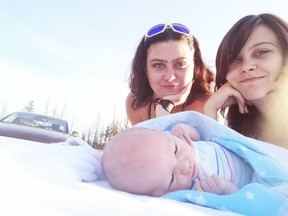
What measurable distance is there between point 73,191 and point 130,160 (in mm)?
446

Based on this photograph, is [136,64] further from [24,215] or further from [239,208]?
[24,215]

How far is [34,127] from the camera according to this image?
214 inches

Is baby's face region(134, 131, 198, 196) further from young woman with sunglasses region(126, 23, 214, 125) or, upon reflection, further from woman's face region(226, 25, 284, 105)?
young woman with sunglasses region(126, 23, 214, 125)

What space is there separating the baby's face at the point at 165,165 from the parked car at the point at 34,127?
3578 millimetres

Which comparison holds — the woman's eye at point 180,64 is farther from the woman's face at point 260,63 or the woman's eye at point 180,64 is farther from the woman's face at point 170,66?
the woman's face at point 260,63

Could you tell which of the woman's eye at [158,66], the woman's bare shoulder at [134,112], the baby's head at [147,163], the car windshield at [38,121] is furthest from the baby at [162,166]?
the car windshield at [38,121]

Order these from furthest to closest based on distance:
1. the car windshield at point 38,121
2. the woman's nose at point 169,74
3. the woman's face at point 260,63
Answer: the car windshield at point 38,121
the woman's nose at point 169,74
the woman's face at point 260,63

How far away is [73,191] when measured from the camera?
0.82m

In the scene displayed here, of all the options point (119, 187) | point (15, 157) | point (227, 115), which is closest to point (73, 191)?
point (15, 157)

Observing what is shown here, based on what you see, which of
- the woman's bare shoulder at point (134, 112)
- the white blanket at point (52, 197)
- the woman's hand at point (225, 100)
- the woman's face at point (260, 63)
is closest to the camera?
the white blanket at point (52, 197)

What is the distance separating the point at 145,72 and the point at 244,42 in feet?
5.02

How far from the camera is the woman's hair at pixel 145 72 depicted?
3.28 metres

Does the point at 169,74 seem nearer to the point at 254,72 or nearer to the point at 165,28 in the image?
the point at 165,28

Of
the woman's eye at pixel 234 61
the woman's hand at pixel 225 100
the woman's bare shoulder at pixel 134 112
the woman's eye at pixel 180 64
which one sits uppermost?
the woman's eye at pixel 180 64
